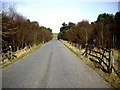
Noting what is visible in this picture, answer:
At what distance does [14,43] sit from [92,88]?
82.1 feet

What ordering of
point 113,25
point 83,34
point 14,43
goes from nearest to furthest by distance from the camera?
point 14,43, point 83,34, point 113,25

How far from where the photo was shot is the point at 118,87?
21.0 feet

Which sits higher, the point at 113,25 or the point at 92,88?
the point at 113,25

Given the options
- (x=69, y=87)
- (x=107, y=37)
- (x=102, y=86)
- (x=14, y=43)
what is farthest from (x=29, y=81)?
(x=107, y=37)

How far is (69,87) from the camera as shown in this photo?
6539mm

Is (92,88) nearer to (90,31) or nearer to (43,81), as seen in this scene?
(43,81)

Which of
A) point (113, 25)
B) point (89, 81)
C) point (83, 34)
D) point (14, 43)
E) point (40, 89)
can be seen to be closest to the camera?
point (40, 89)

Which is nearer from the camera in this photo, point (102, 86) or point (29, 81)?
point (102, 86)

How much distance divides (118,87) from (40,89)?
331cm

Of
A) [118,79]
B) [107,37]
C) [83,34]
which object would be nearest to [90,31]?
[83,34]

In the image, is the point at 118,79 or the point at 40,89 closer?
the point at 40,89

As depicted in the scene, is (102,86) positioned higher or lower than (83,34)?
lower

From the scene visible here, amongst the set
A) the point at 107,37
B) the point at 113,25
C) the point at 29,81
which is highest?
the point at 113,25

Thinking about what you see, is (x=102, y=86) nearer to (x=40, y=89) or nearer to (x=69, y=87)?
(x=69, y=87)
